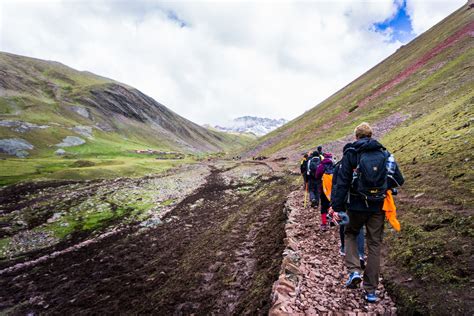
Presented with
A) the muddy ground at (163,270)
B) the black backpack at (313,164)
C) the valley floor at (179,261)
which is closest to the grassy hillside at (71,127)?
the valley floor at (179,261)

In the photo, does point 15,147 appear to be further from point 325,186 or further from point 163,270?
point 325,186

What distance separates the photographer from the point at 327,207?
1289 cm

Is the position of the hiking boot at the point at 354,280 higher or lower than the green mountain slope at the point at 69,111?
lower

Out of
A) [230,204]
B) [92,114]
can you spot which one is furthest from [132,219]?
[92,114]

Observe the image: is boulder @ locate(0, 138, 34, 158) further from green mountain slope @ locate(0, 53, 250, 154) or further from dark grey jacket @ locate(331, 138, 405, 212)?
dark grey jacket @ locate(331, 138, 405, 212)

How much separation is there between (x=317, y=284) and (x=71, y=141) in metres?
100

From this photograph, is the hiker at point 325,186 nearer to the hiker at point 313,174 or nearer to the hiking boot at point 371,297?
the hiker at point 313,174

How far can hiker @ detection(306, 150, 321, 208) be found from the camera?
48.5ft

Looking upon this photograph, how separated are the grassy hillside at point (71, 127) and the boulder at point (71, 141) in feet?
4.14

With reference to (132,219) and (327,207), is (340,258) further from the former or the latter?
(132,219)

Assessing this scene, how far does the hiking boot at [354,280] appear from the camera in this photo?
7500mm

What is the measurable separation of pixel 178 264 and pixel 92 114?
479ft

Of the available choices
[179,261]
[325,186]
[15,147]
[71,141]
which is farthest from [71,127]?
[325,186]

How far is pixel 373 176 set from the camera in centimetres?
679
